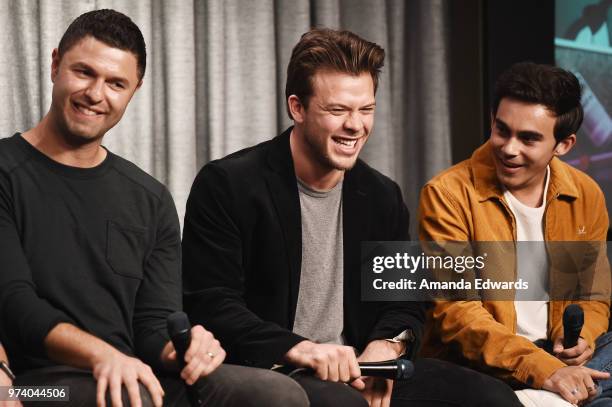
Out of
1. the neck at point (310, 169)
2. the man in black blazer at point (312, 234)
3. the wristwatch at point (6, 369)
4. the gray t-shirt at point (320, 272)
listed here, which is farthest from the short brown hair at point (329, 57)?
the wristwatch at point (6, 369)

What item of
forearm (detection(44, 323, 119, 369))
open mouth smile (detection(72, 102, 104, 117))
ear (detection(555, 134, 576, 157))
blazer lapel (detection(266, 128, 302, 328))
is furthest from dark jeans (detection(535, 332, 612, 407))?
open mouth smile (detection(72, 102, 104, 117))

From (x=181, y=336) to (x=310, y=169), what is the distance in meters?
0.79

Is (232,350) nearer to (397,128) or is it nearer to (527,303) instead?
(527,303)

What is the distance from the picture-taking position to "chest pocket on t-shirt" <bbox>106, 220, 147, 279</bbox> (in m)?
2.18

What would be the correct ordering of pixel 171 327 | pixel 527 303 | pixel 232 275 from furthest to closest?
1. pixel 527 303
2. pixel 232 275
3. pixel 171 327

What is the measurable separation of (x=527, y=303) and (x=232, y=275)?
35.0 inches

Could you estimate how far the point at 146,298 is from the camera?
88.5 inches

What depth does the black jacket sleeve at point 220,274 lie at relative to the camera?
2.26m

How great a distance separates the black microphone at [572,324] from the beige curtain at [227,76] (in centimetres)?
120

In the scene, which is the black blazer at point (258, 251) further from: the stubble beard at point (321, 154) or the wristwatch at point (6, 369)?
the wristwatch at point (6, 369)

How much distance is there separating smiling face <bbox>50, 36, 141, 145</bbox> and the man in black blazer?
35cm

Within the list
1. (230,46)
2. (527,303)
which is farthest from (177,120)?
(527,303)

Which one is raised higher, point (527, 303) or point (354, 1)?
point (354, 1)

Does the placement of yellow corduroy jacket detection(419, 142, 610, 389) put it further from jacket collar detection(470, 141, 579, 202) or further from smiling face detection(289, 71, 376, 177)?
smiling face detection(289, 71, 376, 177)
